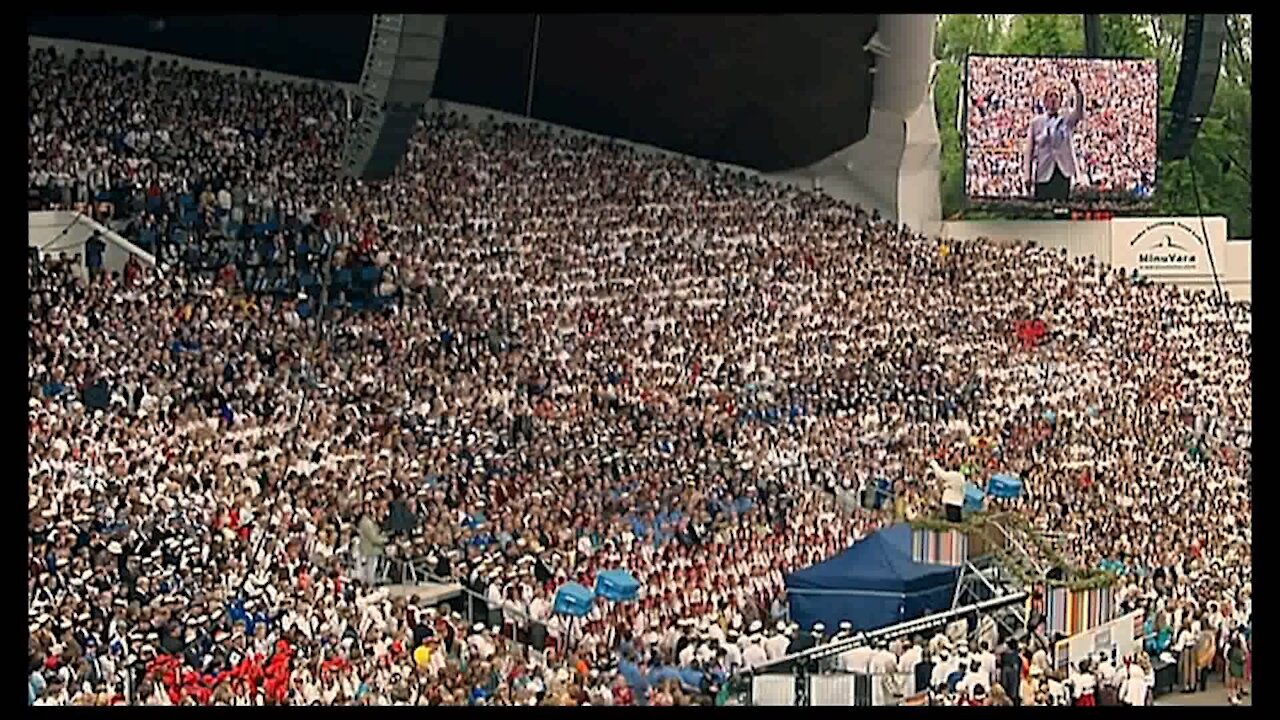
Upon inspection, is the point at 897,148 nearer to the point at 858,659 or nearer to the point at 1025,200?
the point at 1025,200

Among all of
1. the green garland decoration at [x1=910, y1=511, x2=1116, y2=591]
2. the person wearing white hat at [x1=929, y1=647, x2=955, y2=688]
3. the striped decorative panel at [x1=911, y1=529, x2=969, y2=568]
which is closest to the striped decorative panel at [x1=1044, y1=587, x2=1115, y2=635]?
the green garland decoration at [x1=910, y1=511, x2=1116, y2=591]

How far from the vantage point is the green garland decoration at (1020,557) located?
19156 millimetres

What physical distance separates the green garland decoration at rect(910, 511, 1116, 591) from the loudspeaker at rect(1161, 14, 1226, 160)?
15931mm

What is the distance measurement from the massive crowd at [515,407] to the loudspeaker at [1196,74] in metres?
4.02

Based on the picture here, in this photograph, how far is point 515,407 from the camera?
77.0 ft

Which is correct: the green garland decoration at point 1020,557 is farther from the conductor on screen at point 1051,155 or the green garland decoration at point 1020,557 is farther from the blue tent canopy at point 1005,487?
the conductor on screen at point 1051,155

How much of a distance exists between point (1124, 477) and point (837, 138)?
13.1 meters

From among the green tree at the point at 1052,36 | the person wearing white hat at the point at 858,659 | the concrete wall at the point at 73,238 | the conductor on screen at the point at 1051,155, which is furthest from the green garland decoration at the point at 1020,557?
the green tree at the point at 1052,36

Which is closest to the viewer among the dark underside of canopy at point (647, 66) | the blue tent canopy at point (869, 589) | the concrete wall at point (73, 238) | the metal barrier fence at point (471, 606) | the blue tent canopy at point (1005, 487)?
the metal barrier fence at point (471, 606)

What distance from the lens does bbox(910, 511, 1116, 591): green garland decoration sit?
1916cm

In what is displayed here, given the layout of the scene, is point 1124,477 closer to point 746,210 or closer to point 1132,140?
point 746,210

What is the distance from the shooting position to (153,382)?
836 inches

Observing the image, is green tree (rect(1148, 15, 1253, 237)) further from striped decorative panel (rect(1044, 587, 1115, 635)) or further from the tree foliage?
striped decorative panel (rect(1044, 587, 1115, 635))
